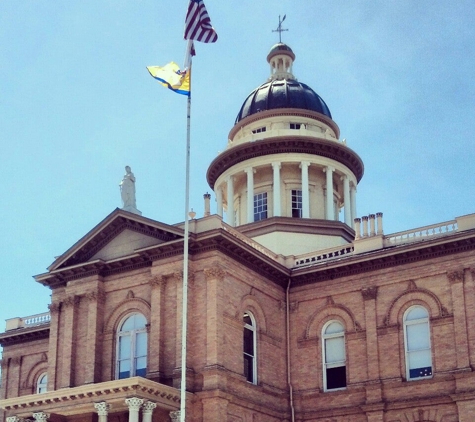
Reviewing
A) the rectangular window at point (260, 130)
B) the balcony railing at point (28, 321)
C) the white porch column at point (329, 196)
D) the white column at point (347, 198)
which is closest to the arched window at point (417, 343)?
the white porch column at point (329, 196)

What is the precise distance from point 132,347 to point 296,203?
14282mm

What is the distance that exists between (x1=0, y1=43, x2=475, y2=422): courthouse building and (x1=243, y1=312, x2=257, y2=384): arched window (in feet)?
0.18

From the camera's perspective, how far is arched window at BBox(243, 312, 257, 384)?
34.5 metres

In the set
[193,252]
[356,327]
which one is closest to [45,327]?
[193,252]

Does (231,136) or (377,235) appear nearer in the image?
(377,235)

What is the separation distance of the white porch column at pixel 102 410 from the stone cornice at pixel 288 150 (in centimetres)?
1910

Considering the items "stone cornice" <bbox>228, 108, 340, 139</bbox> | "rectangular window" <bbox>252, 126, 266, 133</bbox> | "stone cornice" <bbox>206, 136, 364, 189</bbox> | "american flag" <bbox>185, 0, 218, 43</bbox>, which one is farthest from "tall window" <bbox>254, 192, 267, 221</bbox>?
"american flag" <bbox>185, 0, 218, 43</bbox>

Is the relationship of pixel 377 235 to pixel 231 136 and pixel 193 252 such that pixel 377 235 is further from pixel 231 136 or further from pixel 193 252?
pixel 231 136

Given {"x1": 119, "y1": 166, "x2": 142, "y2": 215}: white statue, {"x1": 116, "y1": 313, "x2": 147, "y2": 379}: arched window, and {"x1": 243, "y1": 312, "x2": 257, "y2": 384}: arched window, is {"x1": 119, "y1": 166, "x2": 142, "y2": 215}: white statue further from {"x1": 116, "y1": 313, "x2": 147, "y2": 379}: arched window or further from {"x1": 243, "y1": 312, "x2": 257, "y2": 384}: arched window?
{"x1": 243, "y1": 312, "x2": 257, "y2": 384}: arched window

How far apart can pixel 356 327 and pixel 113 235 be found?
1090cm

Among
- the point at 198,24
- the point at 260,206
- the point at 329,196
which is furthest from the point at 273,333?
the point at 198,24

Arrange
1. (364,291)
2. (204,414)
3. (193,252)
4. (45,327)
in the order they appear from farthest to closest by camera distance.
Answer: (45,327)
(364,291)
(193,252)
(204,414)

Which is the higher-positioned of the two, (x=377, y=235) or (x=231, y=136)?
(x=231, y=136)

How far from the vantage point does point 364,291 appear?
3578 cm
